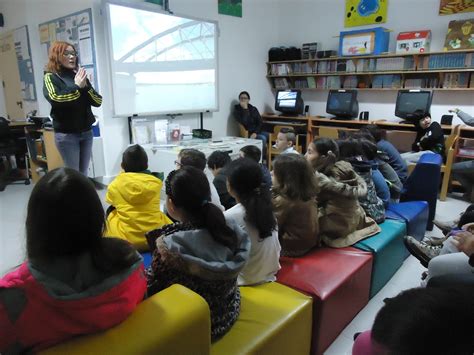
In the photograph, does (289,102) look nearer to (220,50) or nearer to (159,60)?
(220,50)

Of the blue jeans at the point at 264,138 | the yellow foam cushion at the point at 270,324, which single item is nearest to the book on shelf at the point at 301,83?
the blue jeans at the point at 264,138

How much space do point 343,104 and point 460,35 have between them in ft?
5.48

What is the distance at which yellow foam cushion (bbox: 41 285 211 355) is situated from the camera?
804 millimetres

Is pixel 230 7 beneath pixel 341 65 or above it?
above

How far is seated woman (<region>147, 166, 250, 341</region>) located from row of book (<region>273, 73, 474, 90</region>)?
4.58 metres

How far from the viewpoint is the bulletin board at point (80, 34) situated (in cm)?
397

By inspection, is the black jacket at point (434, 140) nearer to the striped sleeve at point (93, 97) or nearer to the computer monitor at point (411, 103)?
the computer monitor at point (411, 103)

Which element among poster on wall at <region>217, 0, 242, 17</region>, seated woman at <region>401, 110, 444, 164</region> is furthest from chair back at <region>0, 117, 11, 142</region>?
seated woman at <region>401, 110, 444, 164</region>

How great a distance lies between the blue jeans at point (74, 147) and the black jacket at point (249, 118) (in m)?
3.00

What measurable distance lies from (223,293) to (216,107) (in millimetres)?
4478

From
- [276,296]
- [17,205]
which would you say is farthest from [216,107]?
[276,296]

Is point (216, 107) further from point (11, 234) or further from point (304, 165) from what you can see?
point (304, 165)

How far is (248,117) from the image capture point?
5.62 metres

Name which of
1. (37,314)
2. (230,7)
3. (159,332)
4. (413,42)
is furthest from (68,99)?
(413,42)
